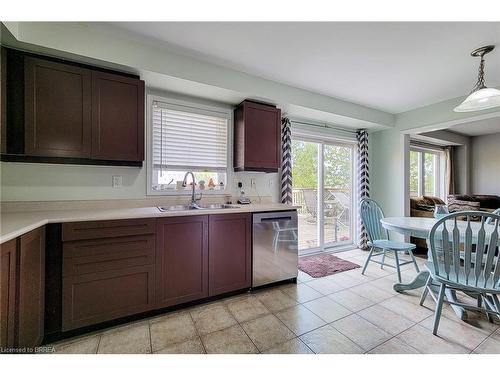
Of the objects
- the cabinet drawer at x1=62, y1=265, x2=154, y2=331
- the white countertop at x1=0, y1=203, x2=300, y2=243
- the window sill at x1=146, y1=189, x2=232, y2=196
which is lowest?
the cabinet drawer at x1=62, y1=265, x2=154, y2=331

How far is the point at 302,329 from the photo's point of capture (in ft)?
5.82

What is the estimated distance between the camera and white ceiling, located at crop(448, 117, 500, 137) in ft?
14.5

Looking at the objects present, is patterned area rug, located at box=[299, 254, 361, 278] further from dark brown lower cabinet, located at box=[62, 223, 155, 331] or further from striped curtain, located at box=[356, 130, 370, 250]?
dark brown lower cabinet, located at box=[62, 223, 155, 331]

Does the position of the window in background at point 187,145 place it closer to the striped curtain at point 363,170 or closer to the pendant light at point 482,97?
the pendant light at point 482,97

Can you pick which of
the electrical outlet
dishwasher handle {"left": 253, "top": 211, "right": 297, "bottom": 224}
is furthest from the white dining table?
the electrical outlet

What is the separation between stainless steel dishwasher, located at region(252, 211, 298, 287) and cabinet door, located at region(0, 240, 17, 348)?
178cm

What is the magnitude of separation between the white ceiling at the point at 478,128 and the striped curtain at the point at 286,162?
3933 mm

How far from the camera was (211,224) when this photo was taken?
2.15m

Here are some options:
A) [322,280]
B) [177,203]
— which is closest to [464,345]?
[322,280]

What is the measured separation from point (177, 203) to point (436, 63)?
317 centimetres

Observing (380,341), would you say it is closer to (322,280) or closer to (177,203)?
(322,280)

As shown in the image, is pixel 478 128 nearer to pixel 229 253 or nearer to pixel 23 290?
pixel 229 253

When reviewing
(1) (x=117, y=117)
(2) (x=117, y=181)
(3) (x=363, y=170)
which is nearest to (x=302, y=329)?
(2) (x=117, y=181)

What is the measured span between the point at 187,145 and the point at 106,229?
134cm
